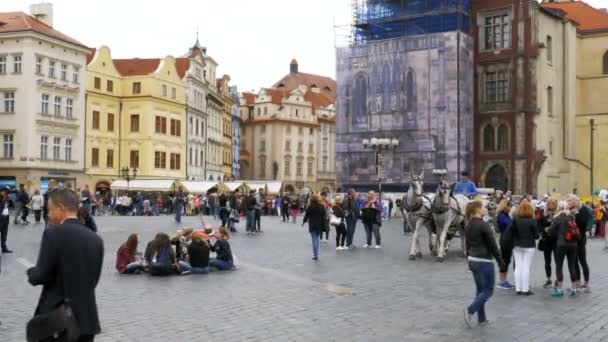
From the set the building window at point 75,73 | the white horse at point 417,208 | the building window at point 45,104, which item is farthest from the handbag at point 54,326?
the building window at point 75,73

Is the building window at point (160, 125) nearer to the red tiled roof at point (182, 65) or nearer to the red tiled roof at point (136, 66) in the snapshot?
the red tiled roof at point (136, 66)

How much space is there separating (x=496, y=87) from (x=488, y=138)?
3.75 metres

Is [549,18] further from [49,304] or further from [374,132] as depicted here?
[49,304]

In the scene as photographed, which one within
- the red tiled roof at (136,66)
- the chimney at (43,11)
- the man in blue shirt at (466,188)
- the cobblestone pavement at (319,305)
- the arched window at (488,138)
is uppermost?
the chimney at (43,11)

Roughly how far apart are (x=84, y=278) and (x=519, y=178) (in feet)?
175

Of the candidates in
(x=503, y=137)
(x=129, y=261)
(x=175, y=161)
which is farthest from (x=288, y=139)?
(x=129, y=261)

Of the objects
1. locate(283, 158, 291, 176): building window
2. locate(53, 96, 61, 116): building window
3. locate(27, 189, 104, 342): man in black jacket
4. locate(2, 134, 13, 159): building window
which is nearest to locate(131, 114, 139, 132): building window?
locate(53, 96, 61, 116): building window

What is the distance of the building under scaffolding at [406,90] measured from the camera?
5538 cm

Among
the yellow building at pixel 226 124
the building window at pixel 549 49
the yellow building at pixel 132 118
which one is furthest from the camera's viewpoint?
the yellow building at pixel 226 124

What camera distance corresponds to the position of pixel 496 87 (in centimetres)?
5800

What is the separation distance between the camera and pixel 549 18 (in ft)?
196

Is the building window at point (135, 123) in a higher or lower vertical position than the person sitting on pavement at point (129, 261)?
higher

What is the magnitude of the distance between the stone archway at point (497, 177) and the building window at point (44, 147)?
3393cm

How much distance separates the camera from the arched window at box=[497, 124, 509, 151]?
57.7 metres
